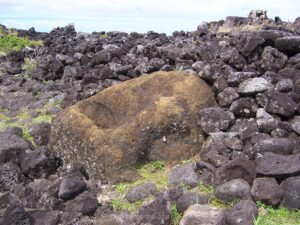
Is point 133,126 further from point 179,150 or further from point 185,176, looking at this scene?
point 185,176

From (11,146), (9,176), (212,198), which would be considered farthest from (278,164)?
(11,146)

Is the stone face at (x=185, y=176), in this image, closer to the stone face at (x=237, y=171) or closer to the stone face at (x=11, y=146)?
the stone face at (x=237, y=171)

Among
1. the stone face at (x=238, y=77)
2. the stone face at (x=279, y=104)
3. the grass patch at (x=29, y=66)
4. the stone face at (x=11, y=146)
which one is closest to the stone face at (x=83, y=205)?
the stone face at (x=11, y=146)

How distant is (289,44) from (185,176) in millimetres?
3459

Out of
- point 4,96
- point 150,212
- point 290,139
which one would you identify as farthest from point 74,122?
point 4,96

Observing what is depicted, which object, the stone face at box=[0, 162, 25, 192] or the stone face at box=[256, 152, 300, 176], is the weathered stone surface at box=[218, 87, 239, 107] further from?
the stone face at box=[0, 162, 25, 192]

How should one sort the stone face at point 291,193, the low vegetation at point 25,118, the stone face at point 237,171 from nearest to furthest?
the stone face at point 291,193, the stone face at point 237,171, the low vegetation at point 25,118

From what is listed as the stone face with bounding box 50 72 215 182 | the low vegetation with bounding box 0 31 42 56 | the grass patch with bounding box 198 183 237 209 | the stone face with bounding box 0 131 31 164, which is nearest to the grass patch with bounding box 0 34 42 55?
the low vegetation with bounding box 0 31 42 56

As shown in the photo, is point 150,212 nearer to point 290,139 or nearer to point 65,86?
Result: point 290,139

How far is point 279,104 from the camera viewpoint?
24.2 feet

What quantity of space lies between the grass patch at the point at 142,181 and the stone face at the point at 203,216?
0.99m

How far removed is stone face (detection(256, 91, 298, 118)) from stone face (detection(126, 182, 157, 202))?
2252 millimetres

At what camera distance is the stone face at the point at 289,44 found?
852cm

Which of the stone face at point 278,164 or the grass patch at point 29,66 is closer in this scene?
the stone face at point 278,164
